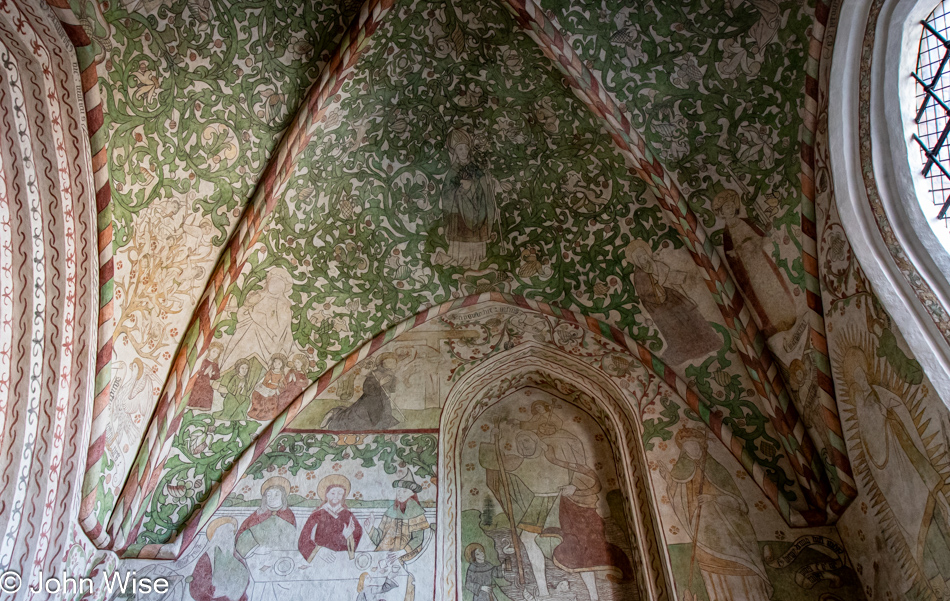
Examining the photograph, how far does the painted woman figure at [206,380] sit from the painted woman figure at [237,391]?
115 mm

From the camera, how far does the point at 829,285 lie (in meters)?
5.72

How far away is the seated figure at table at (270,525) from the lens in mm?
5988

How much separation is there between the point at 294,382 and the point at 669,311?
4.01 metres

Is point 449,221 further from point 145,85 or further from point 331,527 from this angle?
point 331,527

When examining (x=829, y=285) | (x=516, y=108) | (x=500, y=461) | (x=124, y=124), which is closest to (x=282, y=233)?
(x=124, y=124)

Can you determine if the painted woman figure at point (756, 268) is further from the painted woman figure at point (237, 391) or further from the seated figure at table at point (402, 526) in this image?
the painted woman figure at point (237, 391)

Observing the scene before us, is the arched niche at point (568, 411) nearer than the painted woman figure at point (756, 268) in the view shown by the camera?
Yes

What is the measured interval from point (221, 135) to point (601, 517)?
16.9ft

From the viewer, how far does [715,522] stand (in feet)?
19.6


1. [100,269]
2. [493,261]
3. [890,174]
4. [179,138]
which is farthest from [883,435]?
[100,269]

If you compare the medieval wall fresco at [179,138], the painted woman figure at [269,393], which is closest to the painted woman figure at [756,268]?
the medieval wall fresco at [179,138]

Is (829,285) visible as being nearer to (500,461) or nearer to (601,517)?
(601,517)

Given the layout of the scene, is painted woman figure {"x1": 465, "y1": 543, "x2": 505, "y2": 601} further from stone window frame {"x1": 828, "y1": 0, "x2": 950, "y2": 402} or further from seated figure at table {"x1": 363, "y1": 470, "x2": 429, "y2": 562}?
stone window frame {"x1": 828, "y1": 0, "x2": 950, "y2": 402}

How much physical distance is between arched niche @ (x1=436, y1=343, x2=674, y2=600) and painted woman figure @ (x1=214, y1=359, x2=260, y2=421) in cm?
201
